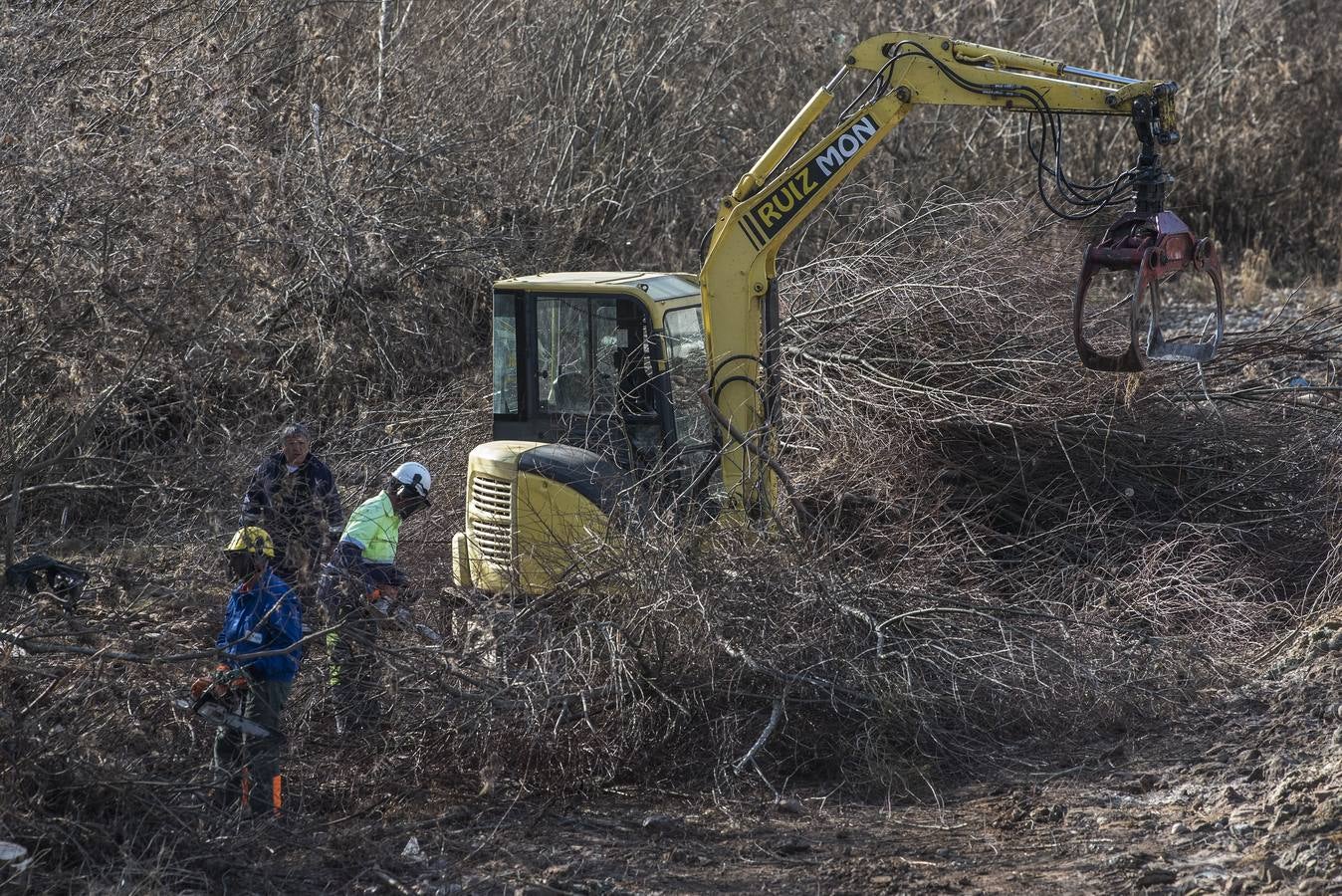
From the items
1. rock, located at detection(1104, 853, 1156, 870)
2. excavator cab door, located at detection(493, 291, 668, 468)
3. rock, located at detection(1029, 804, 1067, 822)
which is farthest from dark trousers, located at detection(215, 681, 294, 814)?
rock, located at detection(1104, 853, 1156, 870)

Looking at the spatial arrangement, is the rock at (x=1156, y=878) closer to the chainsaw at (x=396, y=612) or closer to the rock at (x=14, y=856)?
the chainsaw at (x=396, y=612)

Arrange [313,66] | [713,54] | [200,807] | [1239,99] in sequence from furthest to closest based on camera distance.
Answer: [1239,99]
[713,54]
[313,66]
[200,807]

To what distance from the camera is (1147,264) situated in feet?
19.8

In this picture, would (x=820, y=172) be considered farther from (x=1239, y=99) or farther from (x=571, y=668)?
(x=1239, y=99)

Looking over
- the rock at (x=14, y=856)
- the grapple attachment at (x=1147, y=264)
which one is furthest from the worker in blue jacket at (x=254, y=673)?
the grapple attachment at (x=1147, y=264)

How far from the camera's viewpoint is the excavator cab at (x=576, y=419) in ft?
21.4

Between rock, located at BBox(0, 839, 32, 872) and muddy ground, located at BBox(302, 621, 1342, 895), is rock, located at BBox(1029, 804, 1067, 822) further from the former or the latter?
rock, located at BBox(0, 839, 32, 872)

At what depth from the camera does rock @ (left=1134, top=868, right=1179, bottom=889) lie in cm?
482

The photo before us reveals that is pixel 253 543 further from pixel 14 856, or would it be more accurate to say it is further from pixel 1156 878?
pixel 1156 878

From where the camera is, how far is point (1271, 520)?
7863mm

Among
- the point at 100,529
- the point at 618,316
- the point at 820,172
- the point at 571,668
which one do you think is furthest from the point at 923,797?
the point at 100,529

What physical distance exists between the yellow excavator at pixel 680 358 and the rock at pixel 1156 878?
250 centimetres

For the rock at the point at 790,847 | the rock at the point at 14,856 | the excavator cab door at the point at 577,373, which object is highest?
the excavator cab door at the point at 577,373

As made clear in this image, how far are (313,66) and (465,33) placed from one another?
2122 mm
